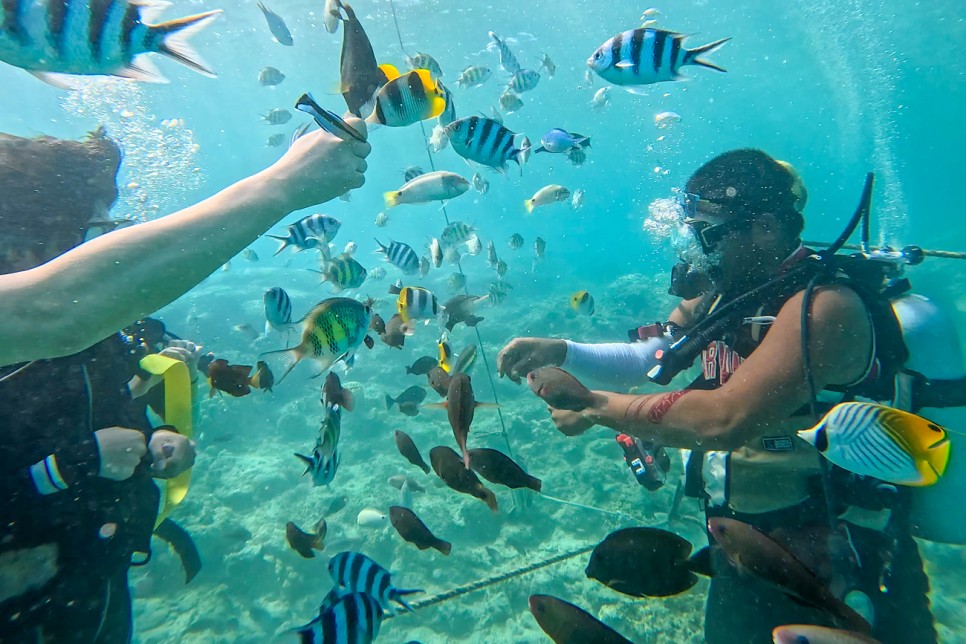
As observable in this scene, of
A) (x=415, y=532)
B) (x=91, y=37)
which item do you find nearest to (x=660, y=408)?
(x=415, y=532)

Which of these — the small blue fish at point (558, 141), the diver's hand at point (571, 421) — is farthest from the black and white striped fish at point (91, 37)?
the small blue fish at point (558, 141)

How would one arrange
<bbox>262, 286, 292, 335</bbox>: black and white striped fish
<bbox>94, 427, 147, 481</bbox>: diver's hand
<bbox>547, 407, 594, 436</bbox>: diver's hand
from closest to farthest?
1. <bbox>94, 427, 147, 481</bbox>: diver's hand
2. <bbox>547, 407, 594, 436</bbox>: diver's hand
3. <bbox>262, 286, 292, 335</bbox>: black and white striped fish

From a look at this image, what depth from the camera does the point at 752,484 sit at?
293 centimetres

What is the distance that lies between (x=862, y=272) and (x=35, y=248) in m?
5.25

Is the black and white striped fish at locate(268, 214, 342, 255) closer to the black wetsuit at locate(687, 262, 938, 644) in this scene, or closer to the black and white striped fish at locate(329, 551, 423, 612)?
the black and white striped fish at locate(329, 551, 423, 612)

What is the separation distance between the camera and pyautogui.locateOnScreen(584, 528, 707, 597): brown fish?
1.88 m

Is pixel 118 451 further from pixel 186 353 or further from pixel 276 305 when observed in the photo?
pixel 276 305

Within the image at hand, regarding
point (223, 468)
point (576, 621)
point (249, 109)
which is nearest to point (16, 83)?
point (249, 109)

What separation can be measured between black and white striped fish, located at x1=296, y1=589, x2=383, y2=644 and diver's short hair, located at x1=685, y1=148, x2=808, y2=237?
11.7ft

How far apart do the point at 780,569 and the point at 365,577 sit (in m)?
2.23

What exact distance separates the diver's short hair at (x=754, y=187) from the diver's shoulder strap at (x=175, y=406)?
4.29 meters

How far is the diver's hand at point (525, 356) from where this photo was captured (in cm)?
352

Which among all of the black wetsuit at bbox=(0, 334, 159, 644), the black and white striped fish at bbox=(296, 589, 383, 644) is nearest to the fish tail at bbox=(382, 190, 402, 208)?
the black wetsuit at bbox=(0, 334, 159, 644)

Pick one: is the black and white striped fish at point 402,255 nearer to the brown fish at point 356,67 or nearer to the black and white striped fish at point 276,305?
the black and white striped fish at point 276,305
